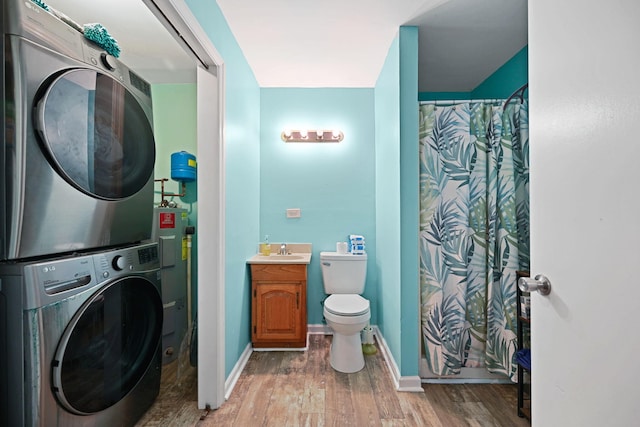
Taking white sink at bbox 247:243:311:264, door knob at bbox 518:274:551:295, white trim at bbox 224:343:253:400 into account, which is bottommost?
white trim at bbox 224:343:253:400

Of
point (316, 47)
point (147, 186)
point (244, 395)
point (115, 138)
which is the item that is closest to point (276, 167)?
point (316, 47)

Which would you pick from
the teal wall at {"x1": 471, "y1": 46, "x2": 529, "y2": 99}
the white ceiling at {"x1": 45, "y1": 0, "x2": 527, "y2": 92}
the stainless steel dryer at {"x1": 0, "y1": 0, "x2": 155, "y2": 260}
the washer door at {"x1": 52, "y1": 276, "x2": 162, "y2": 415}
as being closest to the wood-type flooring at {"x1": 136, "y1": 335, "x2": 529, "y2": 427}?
the washer door at {"x1": 52, "y1": 276, "x2": 162, "y2": 415}

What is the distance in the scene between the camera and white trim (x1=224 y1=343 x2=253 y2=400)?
5.76 ft

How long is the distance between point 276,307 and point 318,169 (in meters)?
1.42

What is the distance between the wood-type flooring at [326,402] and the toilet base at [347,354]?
0.17 ft

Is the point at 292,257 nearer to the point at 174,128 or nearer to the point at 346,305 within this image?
the point at 346,305

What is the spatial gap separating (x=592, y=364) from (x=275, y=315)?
2.09 m

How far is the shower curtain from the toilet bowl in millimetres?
459

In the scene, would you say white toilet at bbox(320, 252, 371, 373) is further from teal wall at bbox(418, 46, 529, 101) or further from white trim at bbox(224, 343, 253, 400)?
teal wall at bbox(418, 46, 529, 101)

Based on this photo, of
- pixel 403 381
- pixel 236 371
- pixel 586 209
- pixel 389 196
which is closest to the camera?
pixel 586 209

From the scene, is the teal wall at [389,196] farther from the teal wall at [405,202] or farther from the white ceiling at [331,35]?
the white ceiling at [331,35]

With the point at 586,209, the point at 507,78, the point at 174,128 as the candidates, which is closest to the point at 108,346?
the point at 586,209

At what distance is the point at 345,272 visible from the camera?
2516 mm

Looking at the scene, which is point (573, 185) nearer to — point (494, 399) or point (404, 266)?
point (404, 266)
